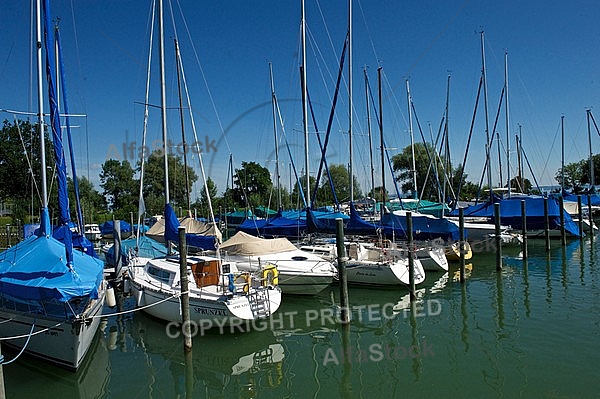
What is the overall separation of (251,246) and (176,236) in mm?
3054

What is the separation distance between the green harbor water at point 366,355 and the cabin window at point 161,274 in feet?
4.87

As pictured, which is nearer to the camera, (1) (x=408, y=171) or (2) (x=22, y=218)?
(2) (x=22, y=218)

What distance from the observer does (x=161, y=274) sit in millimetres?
16750

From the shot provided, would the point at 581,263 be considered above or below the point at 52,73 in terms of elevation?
below

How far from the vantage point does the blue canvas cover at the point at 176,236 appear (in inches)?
749

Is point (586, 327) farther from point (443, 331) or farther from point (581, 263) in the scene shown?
point (581, 263)

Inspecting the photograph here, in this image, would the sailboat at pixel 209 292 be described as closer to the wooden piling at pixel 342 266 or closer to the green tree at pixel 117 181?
the wooden piling at pixel 342 266

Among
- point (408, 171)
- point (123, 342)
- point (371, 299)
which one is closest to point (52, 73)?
point (123, 342)

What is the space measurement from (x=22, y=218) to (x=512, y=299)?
127ft

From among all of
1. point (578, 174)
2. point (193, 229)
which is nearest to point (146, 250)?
point (193, 229)

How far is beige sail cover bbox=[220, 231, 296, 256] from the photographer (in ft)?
63.1

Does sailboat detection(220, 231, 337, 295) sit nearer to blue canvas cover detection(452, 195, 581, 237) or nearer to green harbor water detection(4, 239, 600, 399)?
green harbor water detection(4, 239, 600, 399)

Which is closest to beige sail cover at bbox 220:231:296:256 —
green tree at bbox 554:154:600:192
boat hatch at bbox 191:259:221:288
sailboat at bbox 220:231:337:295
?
sailboat at bbox 220:231:337:295

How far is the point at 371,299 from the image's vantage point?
61.9 ft
